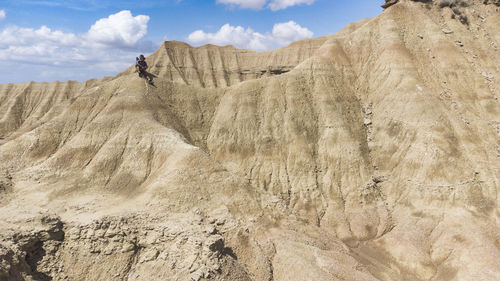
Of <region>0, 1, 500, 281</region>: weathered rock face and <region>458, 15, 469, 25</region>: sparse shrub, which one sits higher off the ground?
<region>458, 15, 469, 25</region>: sparse shrub

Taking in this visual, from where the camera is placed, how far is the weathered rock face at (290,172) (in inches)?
677

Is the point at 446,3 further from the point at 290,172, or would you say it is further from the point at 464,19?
the point at 290,172

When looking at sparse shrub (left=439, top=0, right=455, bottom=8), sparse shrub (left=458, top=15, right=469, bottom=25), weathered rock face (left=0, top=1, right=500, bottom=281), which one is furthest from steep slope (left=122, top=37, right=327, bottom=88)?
sparse shrub (left=458, top=15, right=469, bottom=25)

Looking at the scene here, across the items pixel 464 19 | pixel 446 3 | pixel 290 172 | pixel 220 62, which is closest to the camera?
pixel 290 172

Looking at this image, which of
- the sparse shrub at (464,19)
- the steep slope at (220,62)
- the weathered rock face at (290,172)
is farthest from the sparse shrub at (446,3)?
the steep slope at (220,62)

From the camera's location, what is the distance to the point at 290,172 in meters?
32.9

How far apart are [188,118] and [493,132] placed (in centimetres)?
3555

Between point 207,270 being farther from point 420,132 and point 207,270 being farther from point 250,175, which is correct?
point 420,132

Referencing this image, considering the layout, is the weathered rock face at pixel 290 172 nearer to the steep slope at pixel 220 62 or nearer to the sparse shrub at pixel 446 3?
the sparse shrub at pixel 446 3

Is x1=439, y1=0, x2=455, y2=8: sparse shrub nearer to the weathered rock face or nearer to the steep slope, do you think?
the weathered rock face

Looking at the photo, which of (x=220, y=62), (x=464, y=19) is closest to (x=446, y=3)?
(x=464, y=19)

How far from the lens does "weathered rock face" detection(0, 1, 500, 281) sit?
17188 millimetres

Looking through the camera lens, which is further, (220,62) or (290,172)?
(220,62)

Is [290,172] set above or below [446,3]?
below
